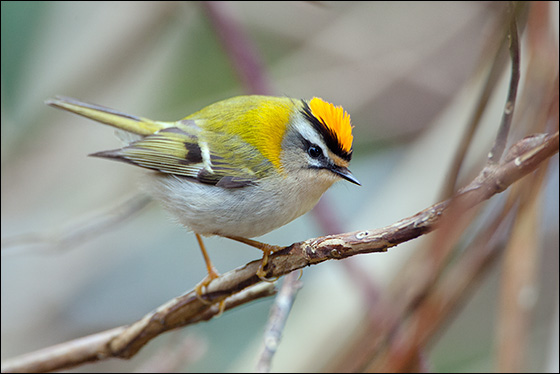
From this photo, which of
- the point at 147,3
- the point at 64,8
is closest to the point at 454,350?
the point at 147,3

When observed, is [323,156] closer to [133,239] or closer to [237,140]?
[237,140]

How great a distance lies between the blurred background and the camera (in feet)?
9.20

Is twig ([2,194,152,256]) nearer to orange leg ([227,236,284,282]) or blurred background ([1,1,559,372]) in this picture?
blurred background ([1,1,559,372])

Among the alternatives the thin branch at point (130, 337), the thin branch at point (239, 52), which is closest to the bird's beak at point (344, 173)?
the thin branch at point (130, 337)

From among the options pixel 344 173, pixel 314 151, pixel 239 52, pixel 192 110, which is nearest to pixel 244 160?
pixel 314 151

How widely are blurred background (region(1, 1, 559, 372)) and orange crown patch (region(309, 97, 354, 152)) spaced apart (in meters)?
0.83

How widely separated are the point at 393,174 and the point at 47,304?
2.04 m

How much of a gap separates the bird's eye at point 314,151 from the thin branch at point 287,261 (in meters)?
0.52

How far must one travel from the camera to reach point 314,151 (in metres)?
2.01

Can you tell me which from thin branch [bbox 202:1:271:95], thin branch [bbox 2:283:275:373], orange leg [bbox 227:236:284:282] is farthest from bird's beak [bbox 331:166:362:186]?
thin branch [bbox 202:1:271:95]

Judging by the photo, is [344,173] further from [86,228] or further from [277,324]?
[86,228]

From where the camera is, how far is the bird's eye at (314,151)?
78.0 inches

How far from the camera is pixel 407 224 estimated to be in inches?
44.3

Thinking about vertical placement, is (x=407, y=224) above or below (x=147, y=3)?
below
